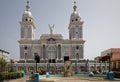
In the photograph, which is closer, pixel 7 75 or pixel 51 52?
pixel 7 75

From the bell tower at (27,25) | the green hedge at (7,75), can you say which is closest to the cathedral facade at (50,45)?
the bell tower at (27,25)

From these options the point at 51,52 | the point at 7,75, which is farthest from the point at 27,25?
the point at 7,75

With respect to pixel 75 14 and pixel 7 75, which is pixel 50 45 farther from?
pixel 7 75

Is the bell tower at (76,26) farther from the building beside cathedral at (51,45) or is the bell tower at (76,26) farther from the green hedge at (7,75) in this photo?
the green hedge at (7,75)

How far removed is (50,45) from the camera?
93.1 m

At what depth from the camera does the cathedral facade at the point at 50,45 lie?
303 ft

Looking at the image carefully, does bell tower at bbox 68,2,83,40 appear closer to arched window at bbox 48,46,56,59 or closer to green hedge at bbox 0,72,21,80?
arched window at bbox 48,46,56,59

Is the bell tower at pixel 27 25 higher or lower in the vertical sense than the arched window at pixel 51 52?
higher

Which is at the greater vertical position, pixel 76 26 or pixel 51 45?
pixel 76 26

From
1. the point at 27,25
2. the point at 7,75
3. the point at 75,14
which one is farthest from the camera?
the point at 75,14

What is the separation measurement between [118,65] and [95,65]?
18947 millimetres

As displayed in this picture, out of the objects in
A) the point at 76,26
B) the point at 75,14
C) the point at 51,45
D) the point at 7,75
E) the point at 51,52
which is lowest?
the point at 7,75

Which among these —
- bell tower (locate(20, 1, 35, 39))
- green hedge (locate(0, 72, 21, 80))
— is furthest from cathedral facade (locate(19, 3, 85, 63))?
green hedge (locate(0, 72, 21, 80))

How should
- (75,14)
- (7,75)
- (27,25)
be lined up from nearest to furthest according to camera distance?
(7,75), (27,25), (75,14)
